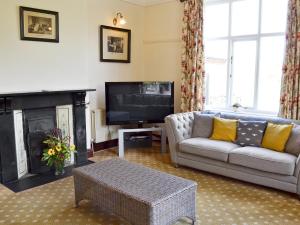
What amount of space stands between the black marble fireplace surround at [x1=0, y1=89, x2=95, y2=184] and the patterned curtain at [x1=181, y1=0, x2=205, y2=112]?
1889 mm

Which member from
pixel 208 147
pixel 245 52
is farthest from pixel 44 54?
pixel 245 52

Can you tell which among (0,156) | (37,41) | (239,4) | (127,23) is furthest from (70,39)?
(239,4)

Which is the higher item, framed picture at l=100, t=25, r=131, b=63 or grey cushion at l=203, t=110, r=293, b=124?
framed picture at l=100, t=25, r=131, b=63

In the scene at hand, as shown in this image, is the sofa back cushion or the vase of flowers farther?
the sofa back cushion

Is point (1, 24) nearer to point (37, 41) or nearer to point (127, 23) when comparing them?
point (37, 41)

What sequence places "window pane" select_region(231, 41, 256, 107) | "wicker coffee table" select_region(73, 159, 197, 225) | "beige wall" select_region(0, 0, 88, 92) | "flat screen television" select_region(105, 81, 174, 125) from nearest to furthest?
"wicker coffee table" select_region(73, 159, 197, 225) → "beige wall" select_region(0, 0, 88, 92) → "window pane" select_region(231, 41, 256, 107) → "flat screen television" select_region(105, 81, 174, 125)

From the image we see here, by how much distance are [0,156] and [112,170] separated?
63.8 inches

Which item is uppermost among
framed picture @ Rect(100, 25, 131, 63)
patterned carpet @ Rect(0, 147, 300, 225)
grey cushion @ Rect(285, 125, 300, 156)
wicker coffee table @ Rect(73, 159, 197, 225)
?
framed picture @ Rect(100, 25, 131, 63)

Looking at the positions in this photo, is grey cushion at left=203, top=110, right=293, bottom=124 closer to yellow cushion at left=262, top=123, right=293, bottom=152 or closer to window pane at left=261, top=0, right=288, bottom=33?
yellow cushion at left=262, top=123, right=293, bottom=152

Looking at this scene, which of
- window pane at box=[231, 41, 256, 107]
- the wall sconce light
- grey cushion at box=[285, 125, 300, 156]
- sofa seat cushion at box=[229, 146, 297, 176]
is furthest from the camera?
the wall sconce light

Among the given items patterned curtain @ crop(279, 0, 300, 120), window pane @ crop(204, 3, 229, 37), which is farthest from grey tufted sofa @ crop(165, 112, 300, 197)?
window pane @ crop(204, 3, 229, 37)

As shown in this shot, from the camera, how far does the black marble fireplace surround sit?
3.54 metres

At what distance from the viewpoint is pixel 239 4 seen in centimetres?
468

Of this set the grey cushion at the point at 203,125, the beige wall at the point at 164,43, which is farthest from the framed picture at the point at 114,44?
the grey cushion at the point at 203,125
